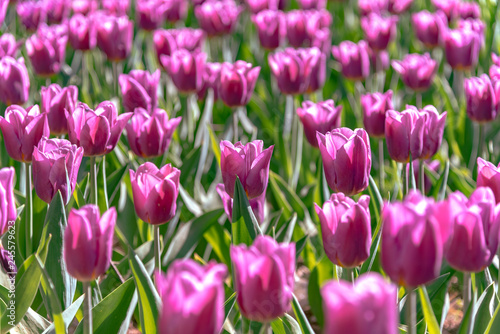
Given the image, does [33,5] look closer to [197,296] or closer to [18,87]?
[18,87]

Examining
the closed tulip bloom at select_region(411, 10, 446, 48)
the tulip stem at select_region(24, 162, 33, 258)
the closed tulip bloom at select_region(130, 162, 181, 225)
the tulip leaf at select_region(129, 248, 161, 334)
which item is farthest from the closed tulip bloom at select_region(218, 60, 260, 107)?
the closed tulip bloom at select_region(411, 10, 446, 48)

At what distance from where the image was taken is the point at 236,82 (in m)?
2.38

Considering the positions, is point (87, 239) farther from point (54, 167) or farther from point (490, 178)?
point (490, 178)

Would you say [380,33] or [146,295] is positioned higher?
[146,295]

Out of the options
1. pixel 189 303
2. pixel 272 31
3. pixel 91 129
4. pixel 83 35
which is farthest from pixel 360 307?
pixel 272 31

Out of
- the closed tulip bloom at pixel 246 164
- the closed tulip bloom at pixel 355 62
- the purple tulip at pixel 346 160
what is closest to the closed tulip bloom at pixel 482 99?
the purple tulip at pixel 346 160

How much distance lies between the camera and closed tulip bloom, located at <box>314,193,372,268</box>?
4.05 ft

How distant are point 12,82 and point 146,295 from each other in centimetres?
116

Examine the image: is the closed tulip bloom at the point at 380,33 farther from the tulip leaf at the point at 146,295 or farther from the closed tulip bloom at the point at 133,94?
the tulip leaf at the point at 146,295

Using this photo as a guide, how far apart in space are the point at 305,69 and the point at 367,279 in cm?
197

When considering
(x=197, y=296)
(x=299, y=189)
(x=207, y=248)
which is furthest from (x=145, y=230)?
(x=197, y=296)

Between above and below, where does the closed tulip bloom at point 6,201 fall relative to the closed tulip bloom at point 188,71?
above

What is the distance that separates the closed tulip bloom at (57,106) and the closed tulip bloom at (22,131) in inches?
10.0

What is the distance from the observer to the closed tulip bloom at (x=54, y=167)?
151cm
